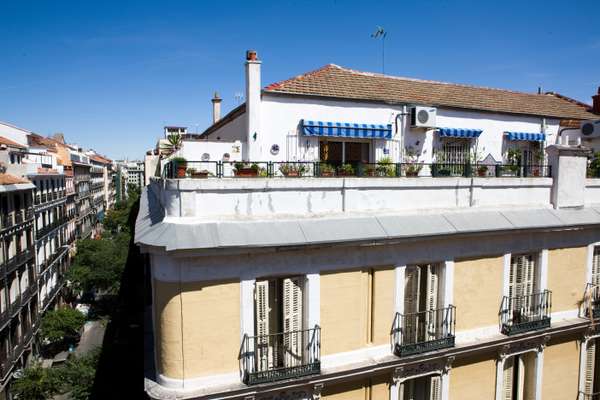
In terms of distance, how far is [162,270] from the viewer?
867cm

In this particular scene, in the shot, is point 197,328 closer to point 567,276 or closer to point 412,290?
point 412,290

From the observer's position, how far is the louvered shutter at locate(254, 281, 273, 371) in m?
9.30

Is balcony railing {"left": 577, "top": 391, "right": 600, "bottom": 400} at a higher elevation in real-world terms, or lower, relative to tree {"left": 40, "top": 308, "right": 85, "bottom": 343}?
higher

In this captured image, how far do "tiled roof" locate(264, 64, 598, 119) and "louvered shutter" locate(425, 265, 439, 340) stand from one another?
776 centimetres

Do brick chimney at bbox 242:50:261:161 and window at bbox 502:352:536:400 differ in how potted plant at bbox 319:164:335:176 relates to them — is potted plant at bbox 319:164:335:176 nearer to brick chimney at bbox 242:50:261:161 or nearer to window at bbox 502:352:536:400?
brick chimney at bbox 242:50:261:161

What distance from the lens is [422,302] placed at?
36.9 feet

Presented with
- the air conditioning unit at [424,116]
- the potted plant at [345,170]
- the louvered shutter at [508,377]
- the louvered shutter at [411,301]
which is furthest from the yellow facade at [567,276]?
the air conditioning unit at [424,116]

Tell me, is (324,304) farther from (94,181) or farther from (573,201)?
(94,181)

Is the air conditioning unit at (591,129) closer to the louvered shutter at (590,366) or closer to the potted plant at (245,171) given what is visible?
the louvered shutter at (590,366)

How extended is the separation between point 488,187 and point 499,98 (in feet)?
36.2

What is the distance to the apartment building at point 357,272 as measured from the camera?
348 inches

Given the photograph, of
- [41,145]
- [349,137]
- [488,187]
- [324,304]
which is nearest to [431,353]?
[324,304]

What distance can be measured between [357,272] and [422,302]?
2.39 m

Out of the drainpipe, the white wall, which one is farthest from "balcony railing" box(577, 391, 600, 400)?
the drainpipe
